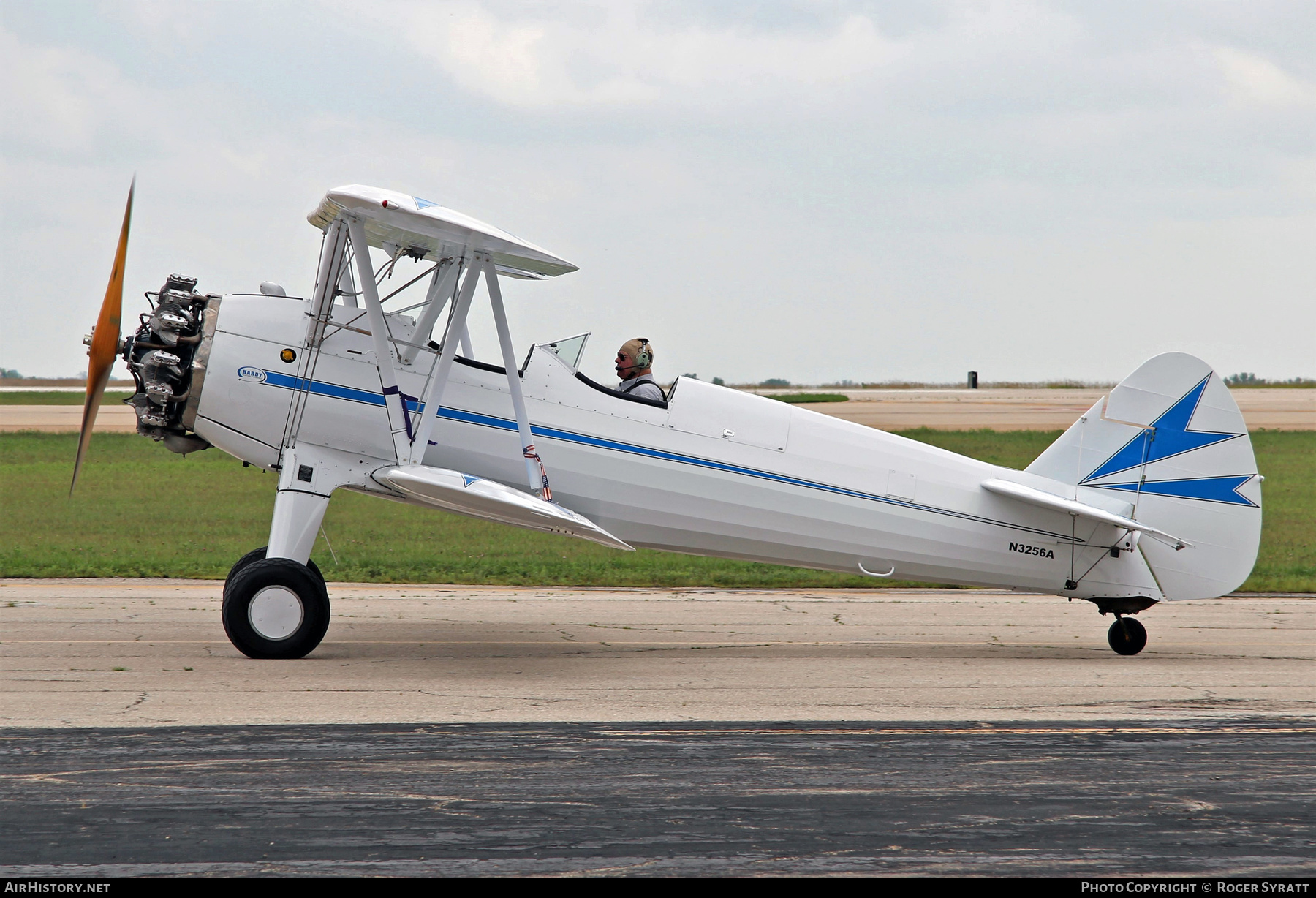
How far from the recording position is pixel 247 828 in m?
4.93

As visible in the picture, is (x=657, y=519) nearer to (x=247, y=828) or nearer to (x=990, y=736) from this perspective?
(x=990, y=736)

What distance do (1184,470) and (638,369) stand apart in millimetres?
5183

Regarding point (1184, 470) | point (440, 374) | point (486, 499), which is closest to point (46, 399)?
point (440, 374)

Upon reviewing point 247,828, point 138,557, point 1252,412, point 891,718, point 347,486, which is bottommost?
point 138,557

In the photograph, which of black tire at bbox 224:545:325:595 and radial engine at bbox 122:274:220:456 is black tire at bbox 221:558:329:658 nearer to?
black tire at bbox 224:545:325:595

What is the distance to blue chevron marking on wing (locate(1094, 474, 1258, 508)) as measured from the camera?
33.7 feet

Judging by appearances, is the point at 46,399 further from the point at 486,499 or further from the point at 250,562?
the point at 486,499

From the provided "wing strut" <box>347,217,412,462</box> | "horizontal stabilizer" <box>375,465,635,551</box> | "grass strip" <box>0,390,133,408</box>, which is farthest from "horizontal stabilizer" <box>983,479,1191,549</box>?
"grass strip" <box>0,390,133,408</box>

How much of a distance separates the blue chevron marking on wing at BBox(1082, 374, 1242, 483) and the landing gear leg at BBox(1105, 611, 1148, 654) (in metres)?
1.42

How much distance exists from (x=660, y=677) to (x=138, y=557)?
379 inches

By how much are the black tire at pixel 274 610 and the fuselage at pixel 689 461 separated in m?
1.09

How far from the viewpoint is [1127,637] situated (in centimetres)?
1034

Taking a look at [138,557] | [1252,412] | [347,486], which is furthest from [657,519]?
[1252,412]
